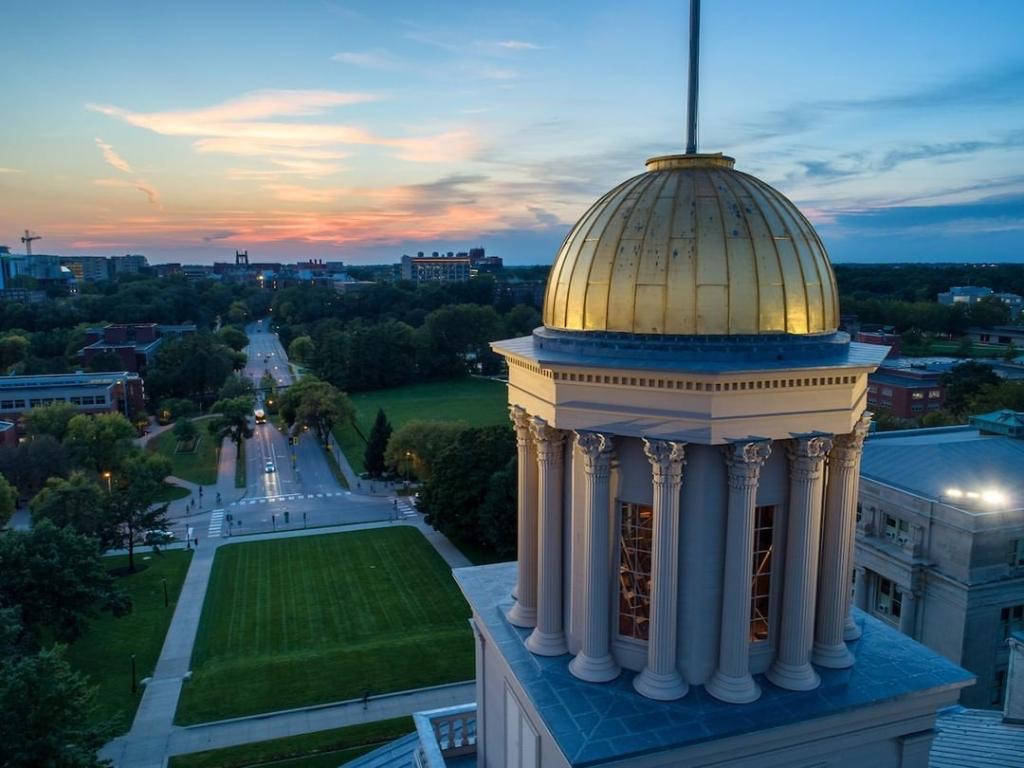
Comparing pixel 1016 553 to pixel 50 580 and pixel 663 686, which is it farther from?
pixel 50 580

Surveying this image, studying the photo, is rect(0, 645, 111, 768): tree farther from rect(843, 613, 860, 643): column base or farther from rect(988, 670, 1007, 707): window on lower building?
rect(988, 670, 1007, 707): window on lower building

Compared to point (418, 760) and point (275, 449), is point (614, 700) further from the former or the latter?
point (275, 449)

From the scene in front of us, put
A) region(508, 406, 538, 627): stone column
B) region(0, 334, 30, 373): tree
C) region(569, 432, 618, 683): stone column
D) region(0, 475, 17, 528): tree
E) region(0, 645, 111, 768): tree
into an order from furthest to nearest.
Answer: region(0, 334, 30, 373): tree, region(0, 475, 17, 528): tree, region(0, 645, 111, 768): tree, region(508, 406, 538, 627): stone column, region(569, 432, 618, 683): stone column

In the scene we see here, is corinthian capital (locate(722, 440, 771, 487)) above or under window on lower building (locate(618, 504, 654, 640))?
above

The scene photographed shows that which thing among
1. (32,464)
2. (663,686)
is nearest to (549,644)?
(663,686)

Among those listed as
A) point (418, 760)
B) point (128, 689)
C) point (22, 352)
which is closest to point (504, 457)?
point (128, 689)

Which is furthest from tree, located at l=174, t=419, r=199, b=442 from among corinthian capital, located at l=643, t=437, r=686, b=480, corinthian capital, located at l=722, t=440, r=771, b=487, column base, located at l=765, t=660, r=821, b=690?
corinthian capital, located at l=722, t=440, r=771, b=487
